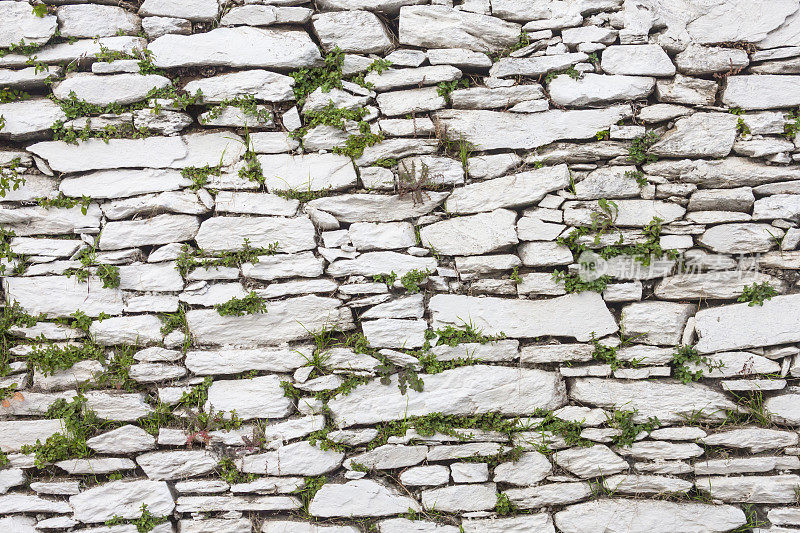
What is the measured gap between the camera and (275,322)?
3.06 m

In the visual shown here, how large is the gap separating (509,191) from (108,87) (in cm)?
261

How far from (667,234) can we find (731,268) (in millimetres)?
463

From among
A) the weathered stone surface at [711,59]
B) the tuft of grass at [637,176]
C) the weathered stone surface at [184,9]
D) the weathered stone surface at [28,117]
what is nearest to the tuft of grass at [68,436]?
the weathered stone surface at [28,117]

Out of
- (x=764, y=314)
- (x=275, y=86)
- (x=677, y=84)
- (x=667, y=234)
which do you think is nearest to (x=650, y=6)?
(x=677, y=84)

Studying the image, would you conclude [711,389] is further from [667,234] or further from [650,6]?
[650,6]

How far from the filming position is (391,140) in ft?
10.2

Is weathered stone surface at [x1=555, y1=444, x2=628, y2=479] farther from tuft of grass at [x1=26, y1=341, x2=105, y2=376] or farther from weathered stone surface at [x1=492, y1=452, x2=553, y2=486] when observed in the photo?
tuft of grass at [x1=26, y1=341, x2=105, y2=376]

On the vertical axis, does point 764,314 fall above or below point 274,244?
below

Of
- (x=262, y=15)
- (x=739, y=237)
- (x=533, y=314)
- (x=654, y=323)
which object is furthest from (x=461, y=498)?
(x=262, y=15)

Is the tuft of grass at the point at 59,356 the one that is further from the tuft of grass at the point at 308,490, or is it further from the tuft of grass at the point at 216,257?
the tuft of grass at the point at 308,490

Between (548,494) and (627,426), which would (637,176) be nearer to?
(627,426)

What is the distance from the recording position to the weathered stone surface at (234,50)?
308 centimetres

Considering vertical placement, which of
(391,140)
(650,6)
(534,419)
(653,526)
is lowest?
(653,526)

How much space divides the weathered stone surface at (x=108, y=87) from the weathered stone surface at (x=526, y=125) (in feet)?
6.07
